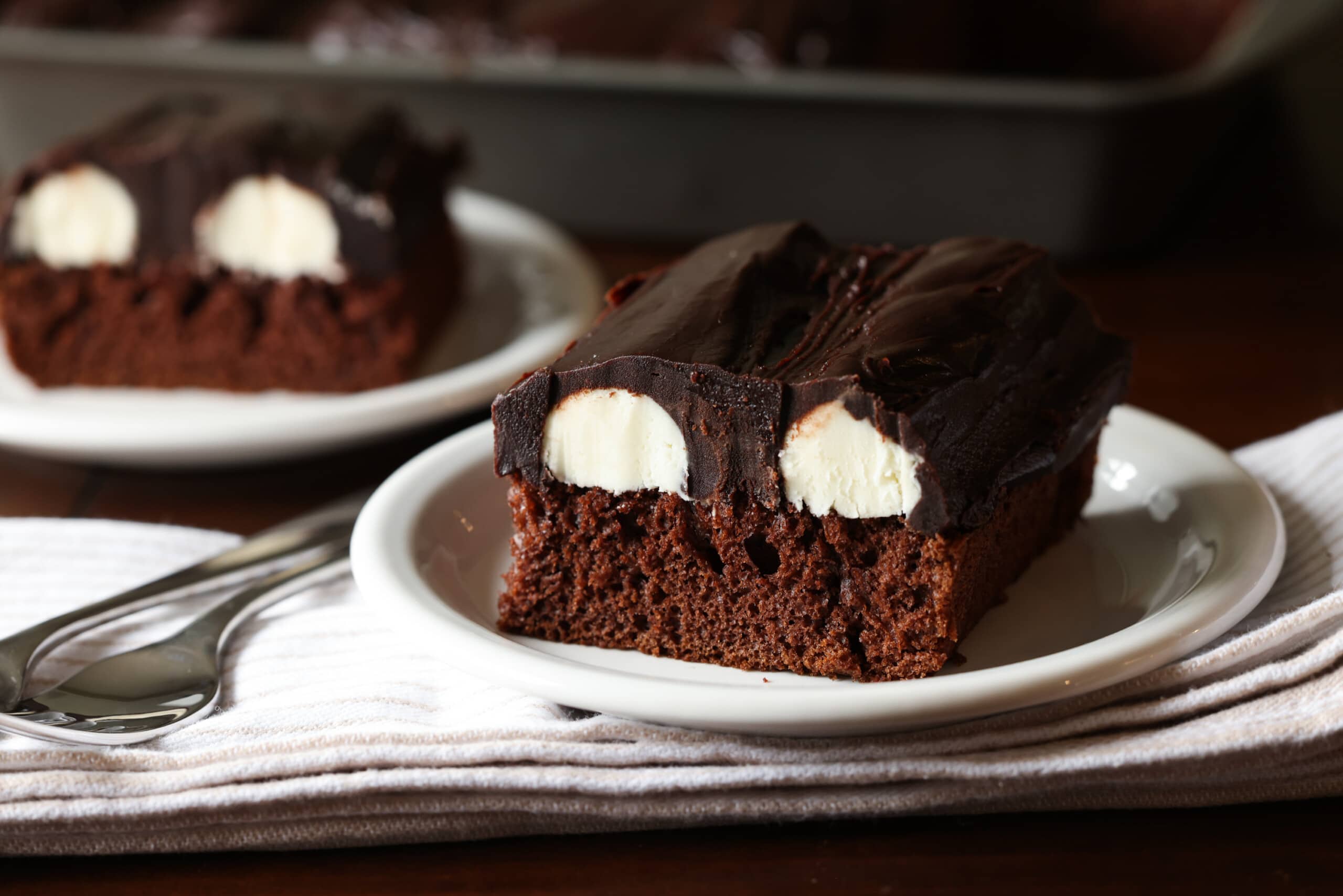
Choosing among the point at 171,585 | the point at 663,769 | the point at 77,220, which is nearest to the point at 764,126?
the point at 77,220

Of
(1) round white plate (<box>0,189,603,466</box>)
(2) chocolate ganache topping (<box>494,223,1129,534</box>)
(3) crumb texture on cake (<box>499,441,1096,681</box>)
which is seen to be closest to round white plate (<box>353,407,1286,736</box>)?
(3) crumb texture on cake (<box>499,441,1096,681</box>)

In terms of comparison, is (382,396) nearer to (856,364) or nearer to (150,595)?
(150,595)

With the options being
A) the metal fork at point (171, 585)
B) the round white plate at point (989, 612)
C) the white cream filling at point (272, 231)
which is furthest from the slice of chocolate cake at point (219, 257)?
the round white plate at point (989, 612)

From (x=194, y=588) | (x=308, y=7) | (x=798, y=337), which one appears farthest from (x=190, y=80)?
(x=798, y=337)

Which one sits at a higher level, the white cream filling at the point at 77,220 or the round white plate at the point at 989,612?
the white cream filling at the point at 77,220

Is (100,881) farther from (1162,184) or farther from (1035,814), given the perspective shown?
(1162,184)

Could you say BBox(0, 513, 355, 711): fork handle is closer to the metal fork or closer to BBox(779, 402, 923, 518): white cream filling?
the metal fork

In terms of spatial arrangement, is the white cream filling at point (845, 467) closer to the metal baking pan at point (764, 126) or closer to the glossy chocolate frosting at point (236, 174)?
the glossy chocolate frosting at point (236, 174)
